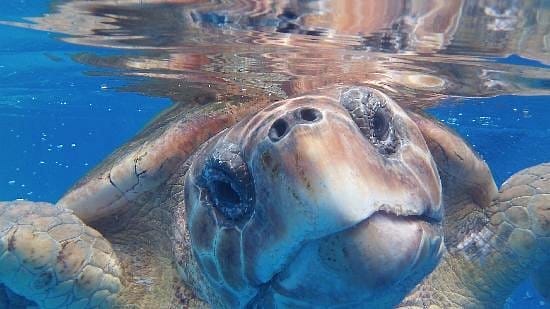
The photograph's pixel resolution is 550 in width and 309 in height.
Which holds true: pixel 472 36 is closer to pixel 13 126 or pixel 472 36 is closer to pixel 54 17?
pixel 54 17

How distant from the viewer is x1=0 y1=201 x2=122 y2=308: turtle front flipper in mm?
3295

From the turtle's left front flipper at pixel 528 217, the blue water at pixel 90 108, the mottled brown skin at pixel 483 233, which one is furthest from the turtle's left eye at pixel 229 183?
the blue water at pixel 90 108

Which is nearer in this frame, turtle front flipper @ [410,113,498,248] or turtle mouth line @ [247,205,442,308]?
turtle mouth line @ [247,205,442,308]

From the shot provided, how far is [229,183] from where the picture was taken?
221 cm

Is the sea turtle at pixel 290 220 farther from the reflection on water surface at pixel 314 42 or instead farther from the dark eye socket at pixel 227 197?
the reflection on water surface at pixel 314 42

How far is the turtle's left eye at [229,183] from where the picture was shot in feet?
6.97

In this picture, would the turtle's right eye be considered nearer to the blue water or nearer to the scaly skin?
the scaly skin

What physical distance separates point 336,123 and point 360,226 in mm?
398

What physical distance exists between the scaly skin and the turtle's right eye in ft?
5.94

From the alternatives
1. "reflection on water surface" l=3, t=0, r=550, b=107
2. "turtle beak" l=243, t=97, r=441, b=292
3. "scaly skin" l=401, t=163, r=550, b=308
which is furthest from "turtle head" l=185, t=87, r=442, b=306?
"reflection on water surface" l=3, t=0, r=550, b=107

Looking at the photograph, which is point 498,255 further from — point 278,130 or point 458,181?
point 278,130

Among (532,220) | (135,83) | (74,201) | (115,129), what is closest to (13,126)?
(115,129)

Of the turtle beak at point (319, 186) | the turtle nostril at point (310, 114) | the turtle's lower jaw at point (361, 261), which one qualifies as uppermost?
the turtle nostril at point (310, 114)

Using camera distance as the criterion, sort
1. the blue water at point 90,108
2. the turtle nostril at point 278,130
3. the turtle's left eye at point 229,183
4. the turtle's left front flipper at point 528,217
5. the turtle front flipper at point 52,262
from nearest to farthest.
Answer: the turtle nostril at point 278,130 → the turtle's left eye at point 229,183 → the turtle front flipper at point 52,262 → the turtle's left front flipper at point 528,217 → the blue water at point 90,108
